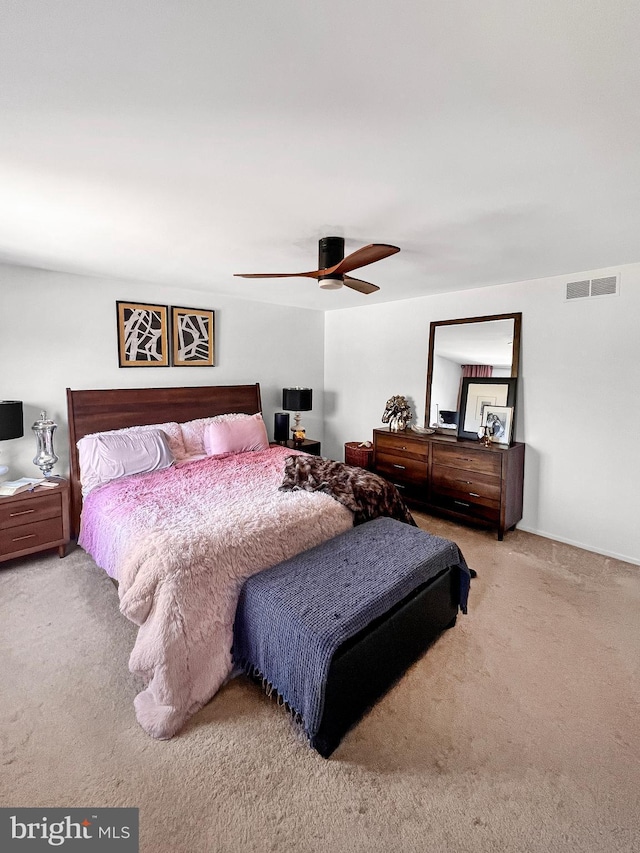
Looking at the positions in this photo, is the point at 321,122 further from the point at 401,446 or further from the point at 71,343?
the point at 401,446

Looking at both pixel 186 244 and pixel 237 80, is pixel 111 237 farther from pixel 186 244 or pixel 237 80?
pixel 237 80

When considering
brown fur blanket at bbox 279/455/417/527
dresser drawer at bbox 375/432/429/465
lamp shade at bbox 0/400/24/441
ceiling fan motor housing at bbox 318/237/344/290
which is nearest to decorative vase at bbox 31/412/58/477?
lamp shade at bbox 0/400/24/441

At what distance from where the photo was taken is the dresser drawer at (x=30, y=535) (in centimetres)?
288

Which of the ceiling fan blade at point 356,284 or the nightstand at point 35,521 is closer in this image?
the ceiling fan blade at point 356,284

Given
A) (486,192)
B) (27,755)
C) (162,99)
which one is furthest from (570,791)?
(162,99)

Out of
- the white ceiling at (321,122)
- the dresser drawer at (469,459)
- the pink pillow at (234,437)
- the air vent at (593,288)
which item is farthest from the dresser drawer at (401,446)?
the white ceiling at (321,122)

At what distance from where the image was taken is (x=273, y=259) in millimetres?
2998

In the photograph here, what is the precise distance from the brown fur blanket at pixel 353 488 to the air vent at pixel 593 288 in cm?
224

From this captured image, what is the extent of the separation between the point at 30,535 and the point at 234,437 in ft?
5.94

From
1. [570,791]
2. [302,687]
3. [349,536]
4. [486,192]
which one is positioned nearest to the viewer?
[570,791]

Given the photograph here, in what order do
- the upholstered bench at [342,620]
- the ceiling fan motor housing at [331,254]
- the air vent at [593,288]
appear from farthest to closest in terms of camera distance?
the air vent at [593,288] → the ceiling fan motor housing at [331,254] → the upholstered bench at [342,620]

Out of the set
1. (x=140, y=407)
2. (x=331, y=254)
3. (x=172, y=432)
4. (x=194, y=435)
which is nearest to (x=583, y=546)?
(x=331, y=254)

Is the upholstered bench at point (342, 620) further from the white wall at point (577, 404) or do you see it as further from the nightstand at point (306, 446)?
the nightstand at point (306, 446)

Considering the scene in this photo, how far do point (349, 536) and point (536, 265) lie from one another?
2510 mm
